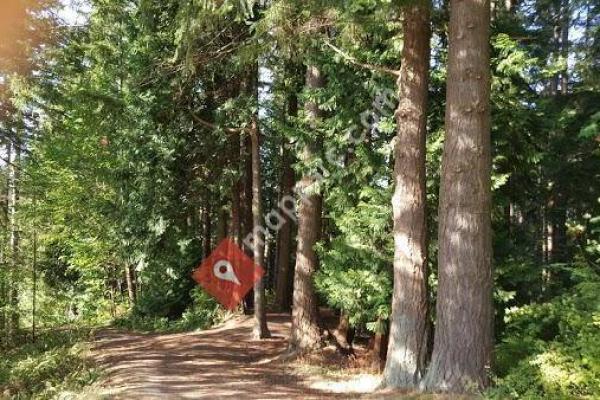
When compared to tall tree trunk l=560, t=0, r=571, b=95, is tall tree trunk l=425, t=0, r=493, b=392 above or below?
below

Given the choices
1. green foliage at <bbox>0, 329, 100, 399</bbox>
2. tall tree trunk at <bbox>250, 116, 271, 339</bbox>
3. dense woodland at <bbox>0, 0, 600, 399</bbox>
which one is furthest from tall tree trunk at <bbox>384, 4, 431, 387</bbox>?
tall tree trunk at <bbox>250, 116, 271, 339</bbox>

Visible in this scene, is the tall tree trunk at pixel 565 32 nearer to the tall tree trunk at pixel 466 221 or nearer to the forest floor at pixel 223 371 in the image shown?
the tall tree trunk at pixel 466 221

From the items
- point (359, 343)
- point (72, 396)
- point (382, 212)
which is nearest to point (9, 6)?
point (72, 396)

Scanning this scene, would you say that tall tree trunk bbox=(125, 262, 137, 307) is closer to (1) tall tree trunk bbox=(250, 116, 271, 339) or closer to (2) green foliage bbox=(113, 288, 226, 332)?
(2) green foliage bbox=(113, 288, 226, 332)

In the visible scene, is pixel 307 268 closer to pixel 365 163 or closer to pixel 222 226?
pixel 365 163

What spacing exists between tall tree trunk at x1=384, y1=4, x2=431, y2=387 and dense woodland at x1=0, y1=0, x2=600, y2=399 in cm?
3

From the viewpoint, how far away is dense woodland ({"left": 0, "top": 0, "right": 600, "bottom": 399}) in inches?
256

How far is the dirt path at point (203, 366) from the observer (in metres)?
8.33

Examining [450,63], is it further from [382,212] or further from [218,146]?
[218,146]

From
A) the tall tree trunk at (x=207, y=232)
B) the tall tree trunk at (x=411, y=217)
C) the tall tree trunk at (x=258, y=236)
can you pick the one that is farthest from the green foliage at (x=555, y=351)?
the tall tree trunk at (x=207, y=232)

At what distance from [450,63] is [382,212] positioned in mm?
3090

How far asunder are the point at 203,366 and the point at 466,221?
656 centimetres

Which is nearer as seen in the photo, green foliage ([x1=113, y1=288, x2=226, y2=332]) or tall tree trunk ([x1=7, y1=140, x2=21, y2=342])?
tall tree trunk ([x1=7, y1=140, x2=21, y2=342])

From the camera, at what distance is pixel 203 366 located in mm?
10734
